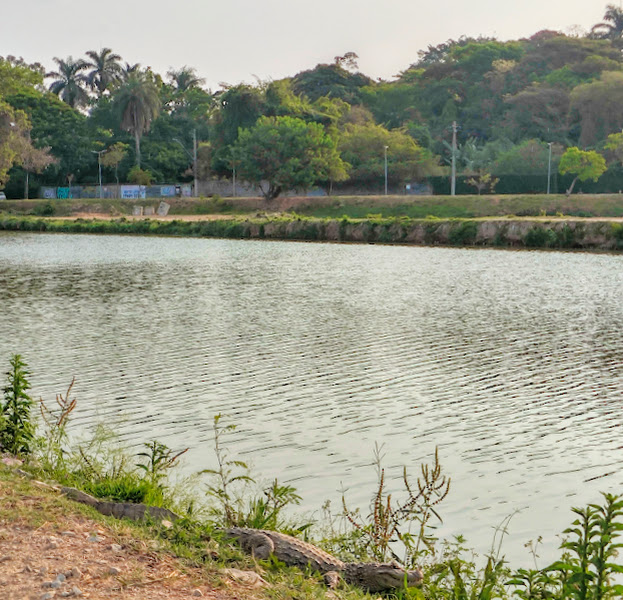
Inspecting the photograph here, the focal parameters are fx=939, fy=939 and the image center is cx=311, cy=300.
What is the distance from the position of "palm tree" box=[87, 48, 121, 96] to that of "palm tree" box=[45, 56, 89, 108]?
4.07 feet

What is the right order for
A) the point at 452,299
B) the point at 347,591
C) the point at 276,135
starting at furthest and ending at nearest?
the point at 276,135, the point at 452,299, the point at 347,591

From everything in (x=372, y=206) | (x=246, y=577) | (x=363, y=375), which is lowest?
(x=363, y=375)

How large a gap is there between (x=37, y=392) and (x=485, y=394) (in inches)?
253

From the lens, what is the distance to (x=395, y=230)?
57.7 meters

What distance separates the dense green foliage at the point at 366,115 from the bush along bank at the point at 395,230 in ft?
47.5

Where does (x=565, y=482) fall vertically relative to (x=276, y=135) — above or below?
below

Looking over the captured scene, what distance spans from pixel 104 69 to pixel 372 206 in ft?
202

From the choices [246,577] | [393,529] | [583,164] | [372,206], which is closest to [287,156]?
[372,206]

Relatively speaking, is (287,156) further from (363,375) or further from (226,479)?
(226,479)

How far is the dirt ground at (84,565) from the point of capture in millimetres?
5594

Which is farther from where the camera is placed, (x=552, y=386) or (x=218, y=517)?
(x=552, y=386)

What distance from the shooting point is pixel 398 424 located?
11.9 meters

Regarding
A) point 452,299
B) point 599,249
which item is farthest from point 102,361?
point 599,249

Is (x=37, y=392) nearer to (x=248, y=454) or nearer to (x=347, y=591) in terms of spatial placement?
(x=248, y=454)
